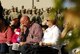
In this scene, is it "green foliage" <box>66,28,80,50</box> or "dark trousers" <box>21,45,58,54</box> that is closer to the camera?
"green foliage" <box>66,28,80,50</box>

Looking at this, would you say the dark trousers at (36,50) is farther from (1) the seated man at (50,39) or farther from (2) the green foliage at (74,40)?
(2) the green foliage at (74,40)

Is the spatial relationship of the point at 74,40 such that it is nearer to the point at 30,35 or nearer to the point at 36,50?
the point at 36,50

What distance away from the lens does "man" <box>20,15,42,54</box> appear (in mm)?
7391

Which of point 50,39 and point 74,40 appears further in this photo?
point 50,39

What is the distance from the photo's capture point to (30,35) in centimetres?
755

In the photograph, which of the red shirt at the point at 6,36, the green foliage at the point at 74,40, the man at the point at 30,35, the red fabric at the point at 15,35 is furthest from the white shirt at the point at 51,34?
the green foliage at the point at 74,40

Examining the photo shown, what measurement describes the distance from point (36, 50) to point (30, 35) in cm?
39

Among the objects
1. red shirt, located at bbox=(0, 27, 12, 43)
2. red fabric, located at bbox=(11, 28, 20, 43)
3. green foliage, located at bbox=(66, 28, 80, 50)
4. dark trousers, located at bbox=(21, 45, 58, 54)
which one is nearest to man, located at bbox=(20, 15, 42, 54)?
dark trousers, located at bbox=(21, 45, 58, 54)

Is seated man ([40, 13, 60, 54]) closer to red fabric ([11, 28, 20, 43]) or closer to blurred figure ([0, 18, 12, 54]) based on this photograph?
red fabric ([11, 28, 20, 43])

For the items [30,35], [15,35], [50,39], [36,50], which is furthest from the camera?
[15,35]

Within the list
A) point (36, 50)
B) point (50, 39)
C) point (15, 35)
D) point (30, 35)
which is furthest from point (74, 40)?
point (15, 35)

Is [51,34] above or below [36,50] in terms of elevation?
above

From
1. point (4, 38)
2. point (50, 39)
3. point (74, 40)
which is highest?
point (74, 40)

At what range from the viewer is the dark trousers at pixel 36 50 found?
285 inches
